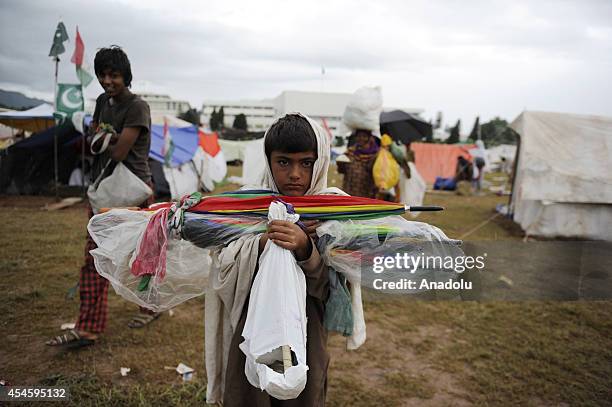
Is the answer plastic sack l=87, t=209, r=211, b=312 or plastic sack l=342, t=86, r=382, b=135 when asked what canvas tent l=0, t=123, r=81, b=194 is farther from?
plastic sack l=87, t=209, r=211, b=312

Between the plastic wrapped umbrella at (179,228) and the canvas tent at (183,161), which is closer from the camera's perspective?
the plastic wrapped umbrella at (179,228)

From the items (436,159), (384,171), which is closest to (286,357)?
(384,171)

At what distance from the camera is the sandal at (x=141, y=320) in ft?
11.3

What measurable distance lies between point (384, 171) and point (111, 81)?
8.81 feet

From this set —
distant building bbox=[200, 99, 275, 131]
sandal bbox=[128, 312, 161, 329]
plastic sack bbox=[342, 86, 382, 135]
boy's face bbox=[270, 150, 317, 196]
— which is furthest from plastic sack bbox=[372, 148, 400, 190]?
distant building bbox=[200, 99, 275, 131]

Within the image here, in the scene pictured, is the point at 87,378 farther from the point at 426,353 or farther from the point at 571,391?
the point at 571,391

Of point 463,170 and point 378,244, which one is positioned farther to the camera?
point 463,170

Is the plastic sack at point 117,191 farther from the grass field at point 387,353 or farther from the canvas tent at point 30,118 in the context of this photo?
the canvas tent at point 30,118

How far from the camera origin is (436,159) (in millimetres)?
17328

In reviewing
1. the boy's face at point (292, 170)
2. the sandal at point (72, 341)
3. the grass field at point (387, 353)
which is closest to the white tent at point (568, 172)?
the grass field at point (387, 353)

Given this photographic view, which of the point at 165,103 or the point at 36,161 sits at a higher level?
the point at 165,103

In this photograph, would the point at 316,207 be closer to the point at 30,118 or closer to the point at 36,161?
the point at 36,161

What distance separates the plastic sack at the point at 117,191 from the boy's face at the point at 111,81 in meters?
0.49

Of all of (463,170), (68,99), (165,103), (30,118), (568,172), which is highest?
(165,103)
